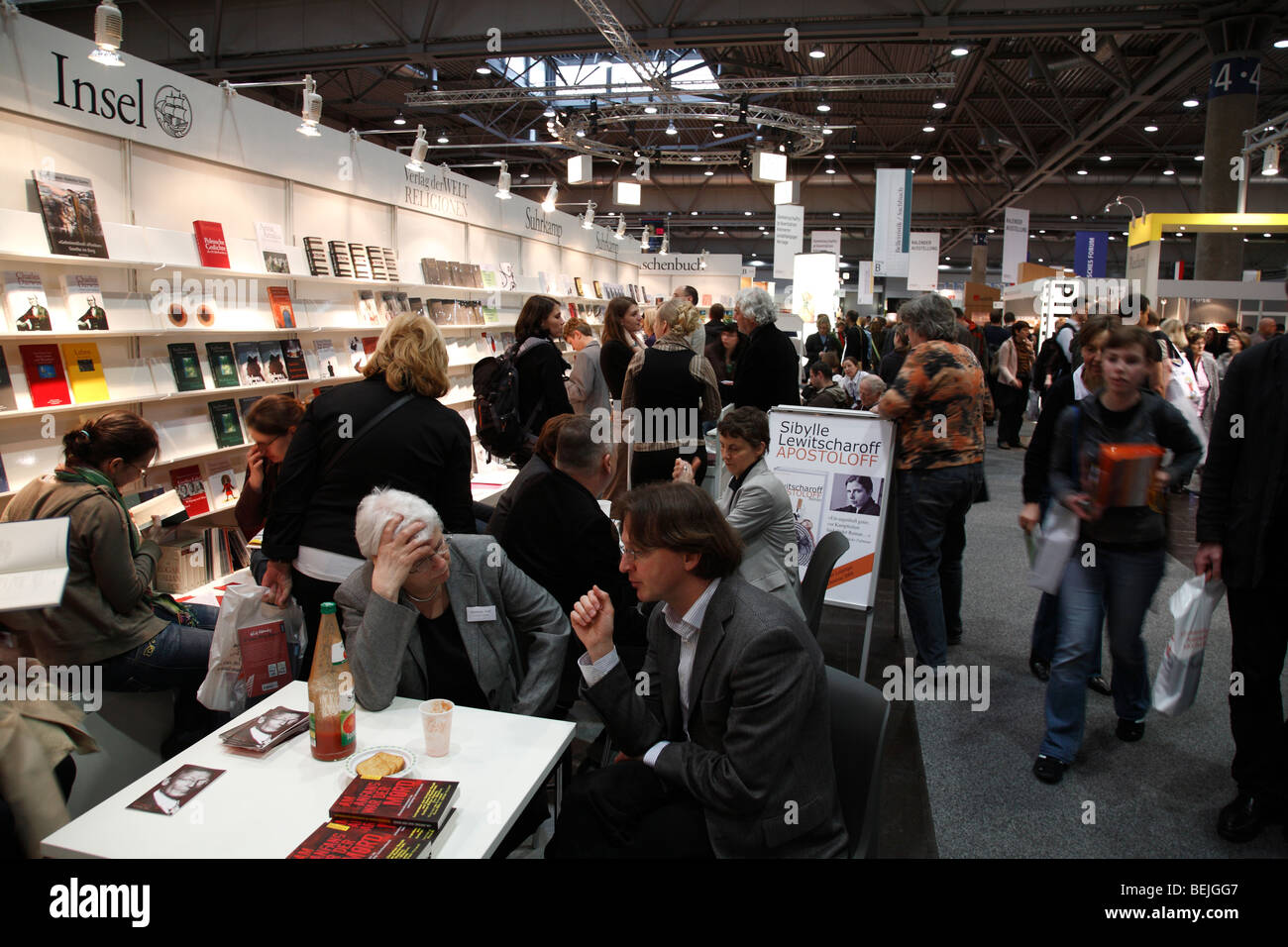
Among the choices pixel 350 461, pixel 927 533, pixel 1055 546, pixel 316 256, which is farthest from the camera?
pixel 316 256

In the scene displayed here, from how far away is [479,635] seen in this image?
223 cm

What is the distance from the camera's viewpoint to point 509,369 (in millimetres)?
4781

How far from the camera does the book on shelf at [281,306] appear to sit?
542cm

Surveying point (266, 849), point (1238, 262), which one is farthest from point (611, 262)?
point (266, 849)

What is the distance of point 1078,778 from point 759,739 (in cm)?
207

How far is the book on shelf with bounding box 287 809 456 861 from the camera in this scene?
1444 millimetres

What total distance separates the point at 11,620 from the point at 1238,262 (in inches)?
548

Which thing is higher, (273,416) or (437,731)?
(273,416)

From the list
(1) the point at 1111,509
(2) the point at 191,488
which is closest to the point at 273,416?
(2) the point at 191,488

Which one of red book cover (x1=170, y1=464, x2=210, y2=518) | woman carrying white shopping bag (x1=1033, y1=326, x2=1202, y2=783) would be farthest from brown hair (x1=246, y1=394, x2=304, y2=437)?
woman carrying white shopping bag (x1=1033, y1=326, x2=1202, y2=783)

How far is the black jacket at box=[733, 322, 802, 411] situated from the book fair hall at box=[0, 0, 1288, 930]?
23 millimetres

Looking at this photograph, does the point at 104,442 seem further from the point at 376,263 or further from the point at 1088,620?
the point at 376,263

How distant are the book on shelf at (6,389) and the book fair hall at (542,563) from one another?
0.04 ft
